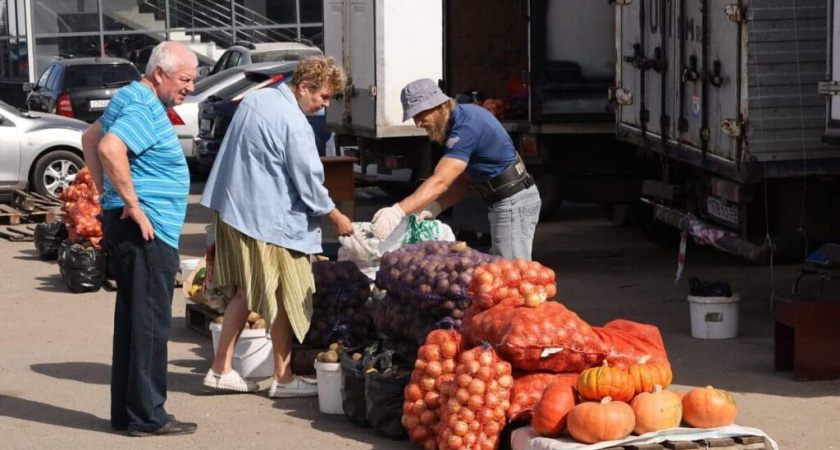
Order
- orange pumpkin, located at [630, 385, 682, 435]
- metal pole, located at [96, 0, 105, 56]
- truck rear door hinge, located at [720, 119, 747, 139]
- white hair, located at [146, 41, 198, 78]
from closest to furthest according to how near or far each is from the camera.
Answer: orange pumpkin, located at [630, 385, 682, 435] → white hair, located at [146, 41, 198, 78] → truck rear door hinge, located at [720, 119, 747, 139] → metal pole, located at [96, 0, 105, 56]

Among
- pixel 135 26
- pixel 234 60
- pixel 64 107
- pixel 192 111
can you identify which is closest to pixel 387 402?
pixel 192 111

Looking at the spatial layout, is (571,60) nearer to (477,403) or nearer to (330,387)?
(330,387)

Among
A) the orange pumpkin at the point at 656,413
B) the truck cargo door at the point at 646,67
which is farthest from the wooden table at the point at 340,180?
the orange pumpkin at the point at 656,413

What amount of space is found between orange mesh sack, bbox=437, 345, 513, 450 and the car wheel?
37.6ft

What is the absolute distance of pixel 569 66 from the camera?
12266 millimetres

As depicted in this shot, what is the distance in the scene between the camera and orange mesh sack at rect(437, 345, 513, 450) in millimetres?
6316

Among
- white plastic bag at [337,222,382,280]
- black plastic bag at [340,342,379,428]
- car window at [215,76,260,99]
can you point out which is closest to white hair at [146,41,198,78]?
white plastic bag at [337,222,382,280]

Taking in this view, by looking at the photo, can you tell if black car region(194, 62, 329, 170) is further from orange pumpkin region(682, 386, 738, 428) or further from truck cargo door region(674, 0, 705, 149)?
orange pumpkin region(682, 386, 738, 428)

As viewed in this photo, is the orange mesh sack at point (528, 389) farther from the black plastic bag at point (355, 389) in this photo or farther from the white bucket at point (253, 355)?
the white bucket at point (253, 355)

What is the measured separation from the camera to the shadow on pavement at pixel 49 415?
7348 mm

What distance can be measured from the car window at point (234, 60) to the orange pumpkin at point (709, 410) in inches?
666

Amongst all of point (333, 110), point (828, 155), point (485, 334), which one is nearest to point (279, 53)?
point (333, 110)

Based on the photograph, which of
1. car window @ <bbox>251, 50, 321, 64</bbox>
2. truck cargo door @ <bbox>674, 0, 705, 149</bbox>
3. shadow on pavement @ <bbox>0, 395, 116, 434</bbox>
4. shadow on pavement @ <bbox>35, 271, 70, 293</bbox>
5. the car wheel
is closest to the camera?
shadow on pavement @ <bbox>0, 395, 116, 434</bbox>

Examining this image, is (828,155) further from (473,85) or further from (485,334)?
(473,85)
